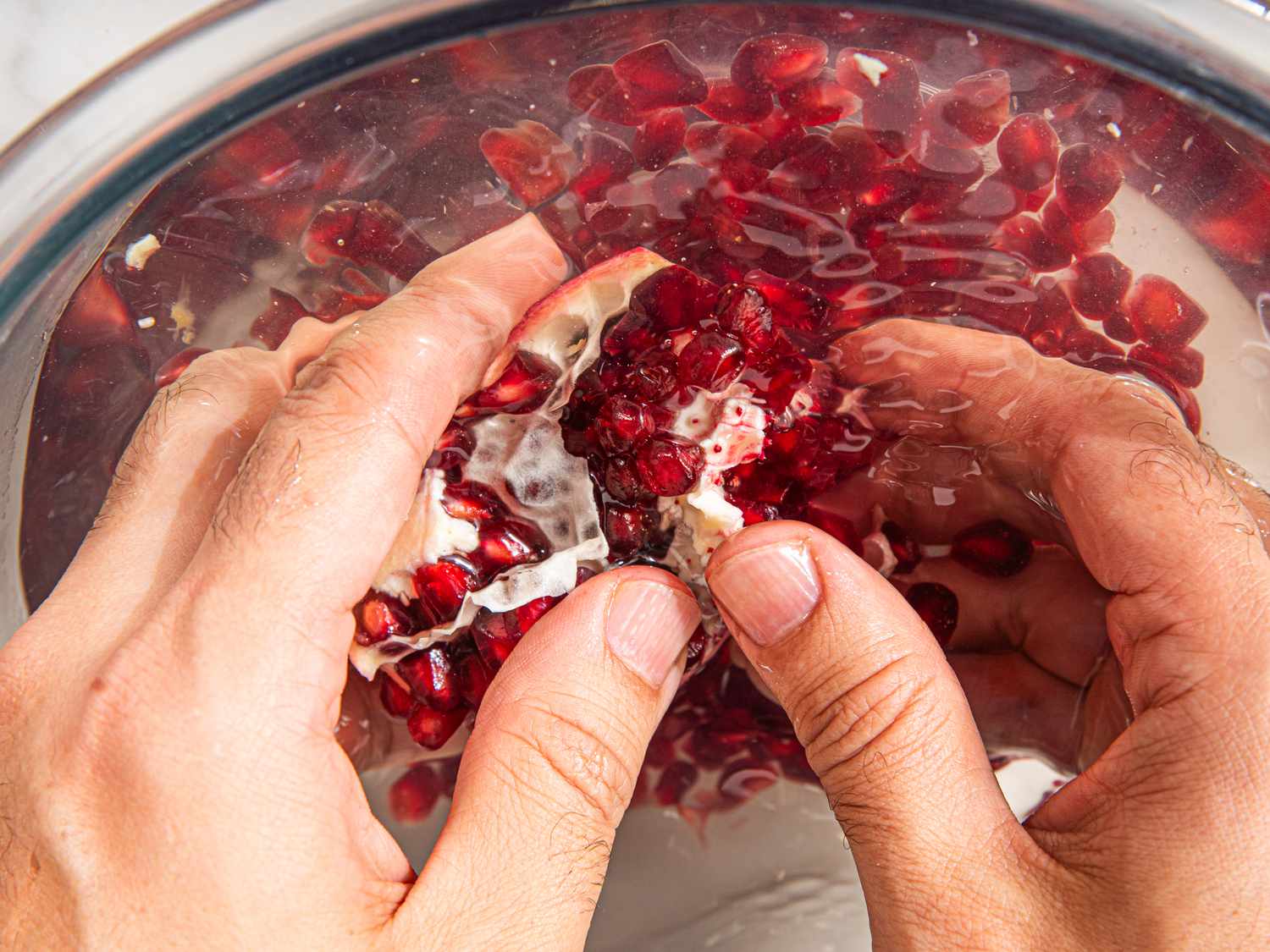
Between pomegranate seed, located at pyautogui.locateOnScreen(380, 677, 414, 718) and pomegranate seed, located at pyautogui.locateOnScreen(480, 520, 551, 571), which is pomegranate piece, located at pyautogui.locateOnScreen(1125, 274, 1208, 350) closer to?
pomegranate seed, located at pyautogui.locateOnScreen(480, 520, 551, 571)

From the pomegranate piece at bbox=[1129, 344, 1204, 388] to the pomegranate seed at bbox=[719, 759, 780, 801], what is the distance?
0.72m

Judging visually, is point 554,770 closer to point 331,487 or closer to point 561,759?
point 561,759

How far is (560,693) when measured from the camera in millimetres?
816

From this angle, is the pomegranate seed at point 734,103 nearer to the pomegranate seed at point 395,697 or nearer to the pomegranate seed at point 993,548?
the pomegranate seed at point 993,548

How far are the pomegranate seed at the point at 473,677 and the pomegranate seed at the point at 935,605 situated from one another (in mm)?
520

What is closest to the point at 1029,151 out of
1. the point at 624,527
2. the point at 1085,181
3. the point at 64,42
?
the point at 1085,181

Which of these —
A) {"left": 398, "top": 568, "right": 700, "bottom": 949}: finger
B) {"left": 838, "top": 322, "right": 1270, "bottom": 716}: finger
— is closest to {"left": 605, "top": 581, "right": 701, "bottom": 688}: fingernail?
{"left": 398, "top": 568, "right": 700, "bottom": 949}: finger

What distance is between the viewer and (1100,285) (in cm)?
99

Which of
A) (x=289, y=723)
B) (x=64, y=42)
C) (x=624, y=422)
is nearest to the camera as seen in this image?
(x=289, y=723)

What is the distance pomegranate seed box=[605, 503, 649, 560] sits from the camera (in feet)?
3.11

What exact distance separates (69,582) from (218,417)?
211 mm

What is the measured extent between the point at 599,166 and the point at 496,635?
0.52 m

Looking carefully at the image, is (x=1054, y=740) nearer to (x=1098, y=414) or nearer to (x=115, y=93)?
(x=1098, y=414)

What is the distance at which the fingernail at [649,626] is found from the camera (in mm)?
855
